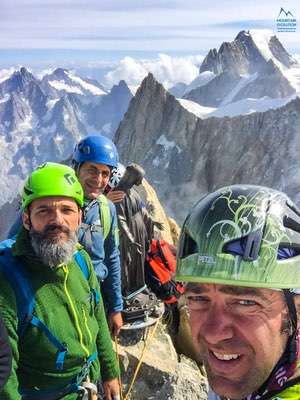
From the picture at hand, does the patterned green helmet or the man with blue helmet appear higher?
the patterned green helmet

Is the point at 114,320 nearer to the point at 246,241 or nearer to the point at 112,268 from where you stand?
the point at 112,268

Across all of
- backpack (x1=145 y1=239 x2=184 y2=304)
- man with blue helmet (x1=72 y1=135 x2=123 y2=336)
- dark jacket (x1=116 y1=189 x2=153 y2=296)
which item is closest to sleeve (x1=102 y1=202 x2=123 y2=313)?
man with blue helmet (x1=72 y1=135 x2=123 y2=336)

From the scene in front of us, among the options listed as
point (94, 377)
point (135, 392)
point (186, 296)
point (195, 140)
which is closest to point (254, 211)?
point (186, 296)

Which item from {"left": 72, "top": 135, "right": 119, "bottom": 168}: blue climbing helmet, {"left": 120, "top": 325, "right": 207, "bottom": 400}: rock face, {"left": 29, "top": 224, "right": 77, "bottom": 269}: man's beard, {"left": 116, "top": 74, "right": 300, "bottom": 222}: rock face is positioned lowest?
{"left": 116, "top": 74, "right": 300, "bottom": 222}: rock face

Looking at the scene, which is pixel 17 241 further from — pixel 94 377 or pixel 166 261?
pixel 166 261

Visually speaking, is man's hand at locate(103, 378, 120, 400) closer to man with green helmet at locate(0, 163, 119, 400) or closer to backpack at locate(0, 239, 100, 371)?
man with green helmet at locate(0, 163, 119, 400)

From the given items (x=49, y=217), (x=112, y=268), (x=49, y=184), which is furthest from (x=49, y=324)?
(x=112, y=268)
